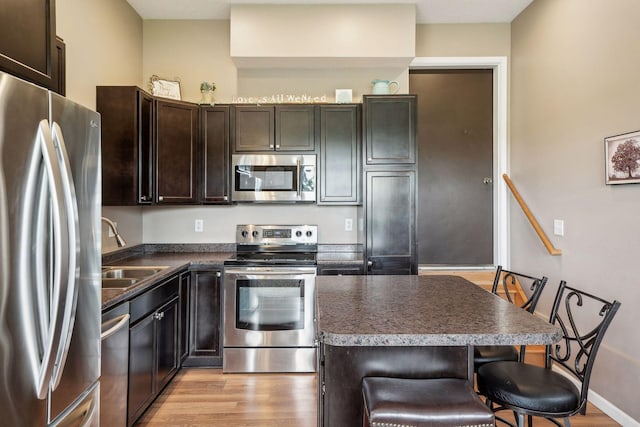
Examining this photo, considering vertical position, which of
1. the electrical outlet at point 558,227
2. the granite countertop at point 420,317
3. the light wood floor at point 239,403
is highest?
the electrical outlet at point 558,227

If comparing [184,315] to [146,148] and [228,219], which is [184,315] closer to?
[228,219]

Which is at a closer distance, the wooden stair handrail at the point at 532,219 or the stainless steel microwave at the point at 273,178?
the wooden stair handrail at the point at 532,219

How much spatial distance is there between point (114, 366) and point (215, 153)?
1.91 m

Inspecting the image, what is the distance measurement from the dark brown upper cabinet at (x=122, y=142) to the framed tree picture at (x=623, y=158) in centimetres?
326

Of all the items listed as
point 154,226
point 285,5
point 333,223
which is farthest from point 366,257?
point 285,5

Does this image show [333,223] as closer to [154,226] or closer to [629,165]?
[154,226]

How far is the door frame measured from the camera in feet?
11.8

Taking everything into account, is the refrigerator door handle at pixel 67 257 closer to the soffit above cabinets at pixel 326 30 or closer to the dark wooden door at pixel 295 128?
the dark wooden door at pixel 295 128

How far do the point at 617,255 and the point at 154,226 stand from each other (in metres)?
3.69

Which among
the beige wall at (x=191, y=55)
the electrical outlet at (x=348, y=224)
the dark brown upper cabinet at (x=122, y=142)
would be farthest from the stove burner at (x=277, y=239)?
the beige wall at (x=191, y=55)

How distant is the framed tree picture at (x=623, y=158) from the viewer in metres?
2.14

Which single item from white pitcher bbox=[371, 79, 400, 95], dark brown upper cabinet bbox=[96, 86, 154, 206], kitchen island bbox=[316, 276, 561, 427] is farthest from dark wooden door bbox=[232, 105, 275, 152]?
kitchen island bbox=[316, 276, 561, 427]

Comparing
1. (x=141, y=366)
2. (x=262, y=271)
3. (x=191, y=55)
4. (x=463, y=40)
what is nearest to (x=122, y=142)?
(x=191, y=55)

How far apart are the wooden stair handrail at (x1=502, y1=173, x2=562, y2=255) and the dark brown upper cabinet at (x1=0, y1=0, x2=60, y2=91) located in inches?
129
